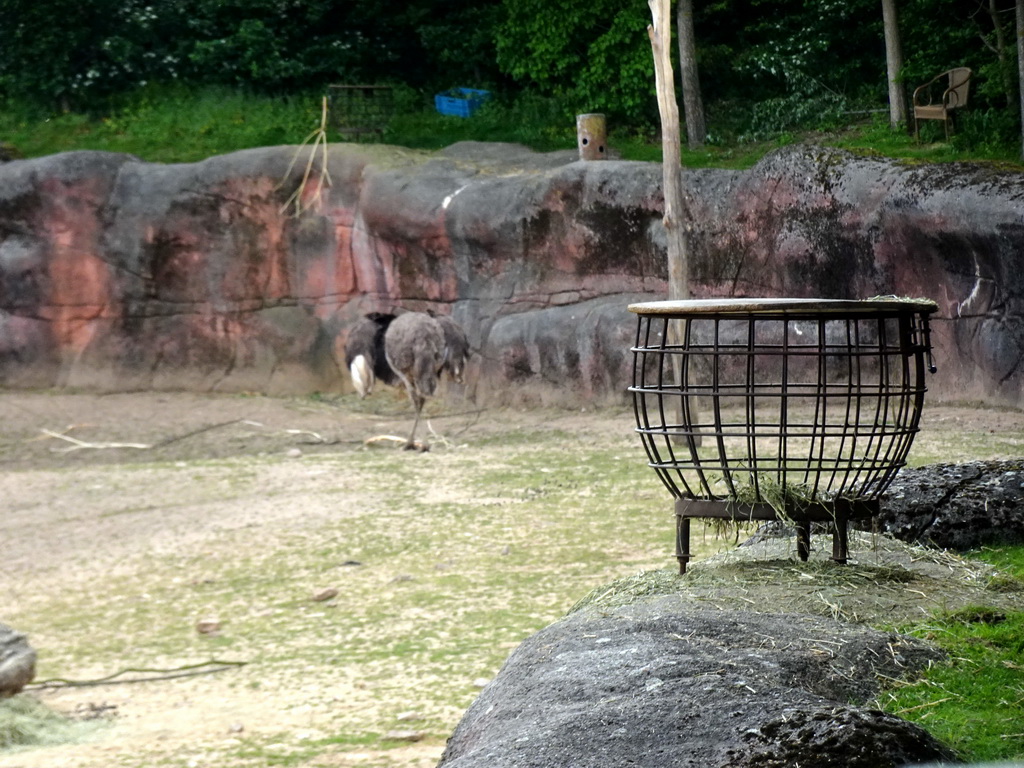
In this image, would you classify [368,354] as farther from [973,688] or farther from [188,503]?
[973,688]

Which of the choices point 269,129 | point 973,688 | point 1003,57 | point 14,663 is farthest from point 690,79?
point 973,688

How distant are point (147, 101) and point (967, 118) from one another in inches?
554

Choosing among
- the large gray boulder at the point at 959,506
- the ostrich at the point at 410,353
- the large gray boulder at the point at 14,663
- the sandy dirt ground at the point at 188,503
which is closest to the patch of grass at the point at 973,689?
the large gray boulder at the point at 959,506

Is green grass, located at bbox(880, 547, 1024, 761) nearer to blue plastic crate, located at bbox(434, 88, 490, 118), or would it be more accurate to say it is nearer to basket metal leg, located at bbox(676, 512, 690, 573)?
basket metal leg, located at bbox(676, 512, 690, 573)

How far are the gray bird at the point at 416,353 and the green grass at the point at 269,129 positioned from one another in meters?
4.99

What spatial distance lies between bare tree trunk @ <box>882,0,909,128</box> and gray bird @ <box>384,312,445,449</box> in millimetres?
6697

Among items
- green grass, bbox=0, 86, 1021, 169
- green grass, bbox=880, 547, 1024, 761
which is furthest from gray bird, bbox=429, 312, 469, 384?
green grass, bbox=880, 547, 1024, 761

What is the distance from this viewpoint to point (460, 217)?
631 inches

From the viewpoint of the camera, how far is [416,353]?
1446cm

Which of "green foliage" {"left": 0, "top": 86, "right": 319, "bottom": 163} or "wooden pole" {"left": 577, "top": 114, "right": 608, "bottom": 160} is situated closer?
"wooden pole" {"left": 577, "top": 114, "right": 608, "bottom": 160}

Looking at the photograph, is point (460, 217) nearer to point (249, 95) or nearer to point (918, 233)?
point (918, 233)

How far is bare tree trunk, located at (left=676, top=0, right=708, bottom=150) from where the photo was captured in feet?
58.4

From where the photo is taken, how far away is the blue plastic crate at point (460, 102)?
21859 mm

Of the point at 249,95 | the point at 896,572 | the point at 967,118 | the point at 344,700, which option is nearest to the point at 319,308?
the point at 249,95
